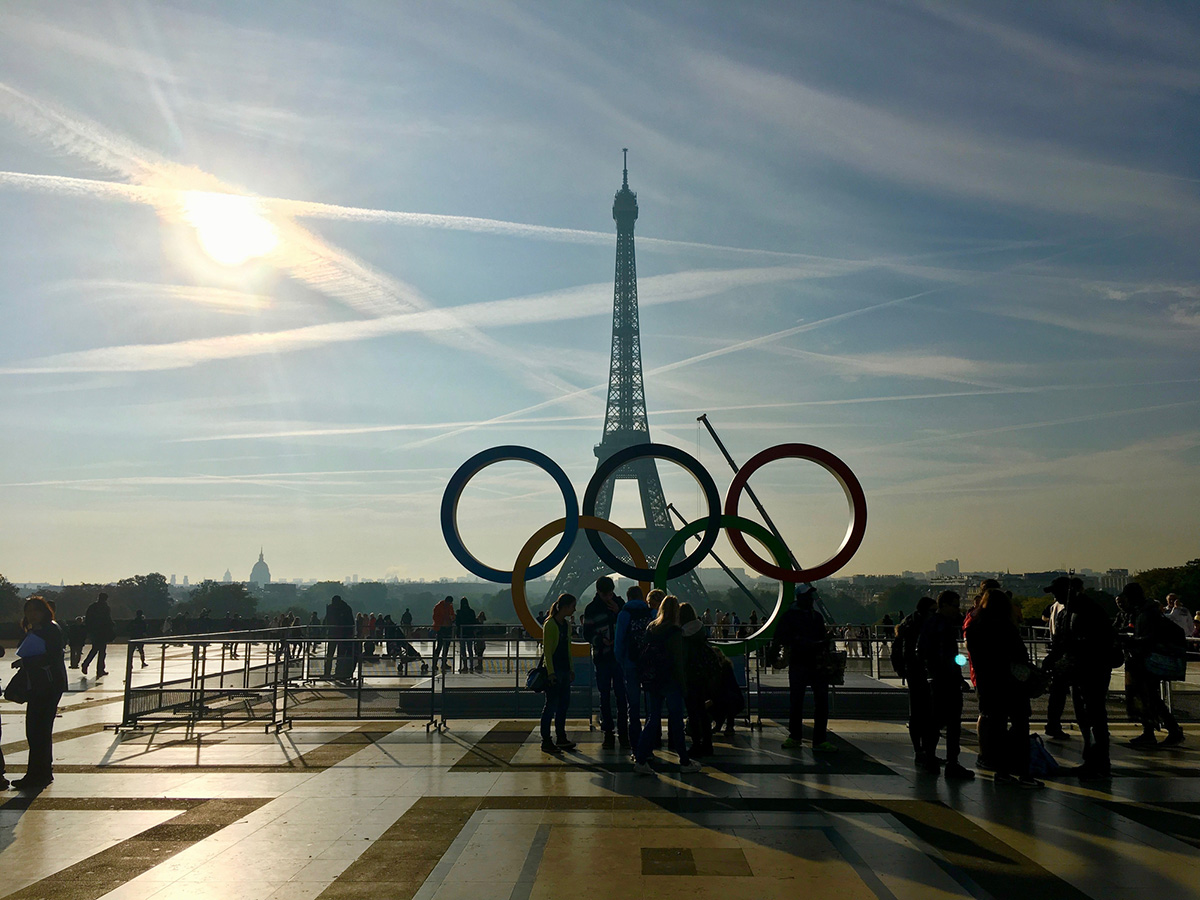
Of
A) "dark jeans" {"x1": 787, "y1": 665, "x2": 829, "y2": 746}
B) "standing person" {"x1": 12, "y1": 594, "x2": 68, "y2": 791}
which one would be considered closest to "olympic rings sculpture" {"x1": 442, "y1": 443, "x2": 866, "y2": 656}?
"dark jeans" {"x1": 787, "y1": 665, "x2": 829, "y2": 746}

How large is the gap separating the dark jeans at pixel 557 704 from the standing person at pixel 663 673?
4.38 feet

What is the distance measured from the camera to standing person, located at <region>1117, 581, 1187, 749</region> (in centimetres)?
1025

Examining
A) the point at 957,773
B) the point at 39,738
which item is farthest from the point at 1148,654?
the point at 39,738

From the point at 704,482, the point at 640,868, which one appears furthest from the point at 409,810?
the point at 704,482

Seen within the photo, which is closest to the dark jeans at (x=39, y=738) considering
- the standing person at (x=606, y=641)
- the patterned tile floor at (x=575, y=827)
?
the patterned tile floor at (x=575, y=827)

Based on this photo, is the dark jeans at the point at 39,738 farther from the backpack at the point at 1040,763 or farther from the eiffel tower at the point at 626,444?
the eiffel tower at the point at 626,444

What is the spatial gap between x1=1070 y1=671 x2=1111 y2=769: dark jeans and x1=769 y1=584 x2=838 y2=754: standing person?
2463mm

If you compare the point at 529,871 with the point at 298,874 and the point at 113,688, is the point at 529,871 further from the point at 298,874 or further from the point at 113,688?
the point at 113,688

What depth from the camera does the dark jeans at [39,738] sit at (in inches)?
324

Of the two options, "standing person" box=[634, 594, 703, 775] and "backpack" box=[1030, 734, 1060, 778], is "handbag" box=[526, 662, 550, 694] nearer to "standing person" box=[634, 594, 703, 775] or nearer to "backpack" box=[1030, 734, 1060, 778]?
"standing person" box=[634, 594, 703, 775]

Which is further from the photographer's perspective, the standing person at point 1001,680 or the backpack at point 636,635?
the backpack at point 636,635

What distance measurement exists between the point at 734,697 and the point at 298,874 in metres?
5.77

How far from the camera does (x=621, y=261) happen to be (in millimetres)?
64938

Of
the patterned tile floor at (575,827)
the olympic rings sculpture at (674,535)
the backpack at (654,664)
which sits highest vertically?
the olympic rings sculpture at (674,535)
